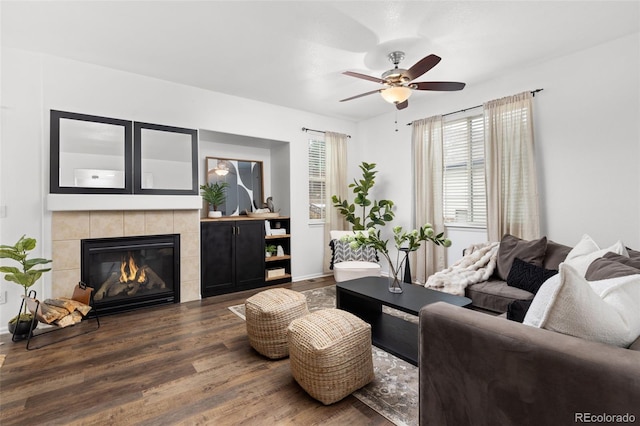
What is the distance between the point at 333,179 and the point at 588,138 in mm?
3361

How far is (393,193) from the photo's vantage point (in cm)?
509

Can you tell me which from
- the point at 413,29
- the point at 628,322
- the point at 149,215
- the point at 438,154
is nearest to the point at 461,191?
the point at 438,154

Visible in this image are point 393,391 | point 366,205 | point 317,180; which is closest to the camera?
point 393,391

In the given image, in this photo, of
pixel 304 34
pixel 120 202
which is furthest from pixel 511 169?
pixel 120 202

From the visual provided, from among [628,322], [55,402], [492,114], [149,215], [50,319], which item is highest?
[492,114]

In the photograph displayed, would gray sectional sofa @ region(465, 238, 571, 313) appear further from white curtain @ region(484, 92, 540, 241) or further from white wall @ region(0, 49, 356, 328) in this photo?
white wall @ region(0, 49, 356, 328)

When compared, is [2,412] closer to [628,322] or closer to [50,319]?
[50,319]

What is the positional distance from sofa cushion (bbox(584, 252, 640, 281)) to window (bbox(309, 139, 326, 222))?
3.78 meters

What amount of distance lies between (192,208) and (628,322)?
3973 millimetres

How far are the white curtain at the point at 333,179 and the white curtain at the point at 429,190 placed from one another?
1.34 meters

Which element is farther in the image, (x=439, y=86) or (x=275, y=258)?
(x=275, y=258)

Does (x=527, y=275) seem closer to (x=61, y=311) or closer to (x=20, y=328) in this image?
(x=61, y=311)

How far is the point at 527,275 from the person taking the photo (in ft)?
9.19

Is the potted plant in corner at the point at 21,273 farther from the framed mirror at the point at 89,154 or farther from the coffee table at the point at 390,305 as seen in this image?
the coffee table at the point at 390,305
